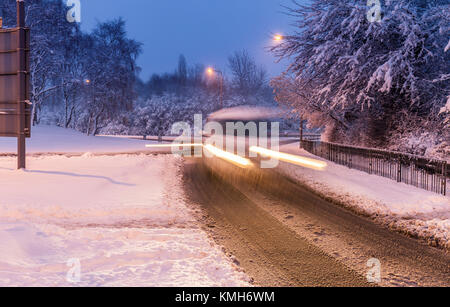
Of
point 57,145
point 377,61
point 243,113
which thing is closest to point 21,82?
point 377,61

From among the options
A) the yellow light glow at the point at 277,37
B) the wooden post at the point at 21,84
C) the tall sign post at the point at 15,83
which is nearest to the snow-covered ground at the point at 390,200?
the yellow light glow at the point at 277,37

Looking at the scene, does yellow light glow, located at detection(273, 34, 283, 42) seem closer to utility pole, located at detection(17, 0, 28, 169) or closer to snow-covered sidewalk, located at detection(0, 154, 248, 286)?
snow-covered sidewalk, located at detection(0, 154, 248, 286)

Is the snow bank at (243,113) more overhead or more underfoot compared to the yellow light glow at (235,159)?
more overhead

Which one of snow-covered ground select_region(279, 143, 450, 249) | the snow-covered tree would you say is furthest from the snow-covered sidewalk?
the snow-covered tree

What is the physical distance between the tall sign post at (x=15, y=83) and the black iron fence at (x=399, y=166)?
1386 centimetres

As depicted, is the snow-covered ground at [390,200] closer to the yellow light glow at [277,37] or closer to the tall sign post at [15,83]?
the yellow light glow at [277,37]

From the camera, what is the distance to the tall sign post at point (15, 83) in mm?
12898

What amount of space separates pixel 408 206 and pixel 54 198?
30.5 feet

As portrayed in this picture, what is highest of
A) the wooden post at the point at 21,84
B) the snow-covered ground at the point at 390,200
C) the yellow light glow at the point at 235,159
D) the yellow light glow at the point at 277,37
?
the yellow light glow at the point at 277,37

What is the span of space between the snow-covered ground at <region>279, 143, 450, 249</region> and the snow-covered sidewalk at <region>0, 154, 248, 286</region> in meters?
4.30
